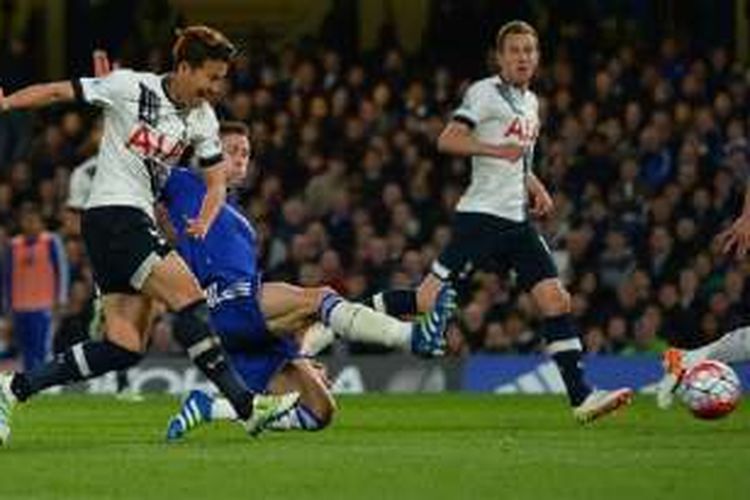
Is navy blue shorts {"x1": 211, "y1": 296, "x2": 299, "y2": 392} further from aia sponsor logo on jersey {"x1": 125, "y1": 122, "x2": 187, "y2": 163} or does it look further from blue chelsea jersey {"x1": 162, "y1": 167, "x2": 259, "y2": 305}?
aia sponsor logo on jersey {"x1": 125, "y1": 122, "x2": 187, "y2": 163}

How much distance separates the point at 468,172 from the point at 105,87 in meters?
10.6

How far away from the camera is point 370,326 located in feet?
38.7

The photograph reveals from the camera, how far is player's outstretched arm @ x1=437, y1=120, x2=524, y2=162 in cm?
1314

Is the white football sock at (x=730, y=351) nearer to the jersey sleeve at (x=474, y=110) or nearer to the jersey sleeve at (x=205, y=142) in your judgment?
the jersey sleeve at (x=474, y=110)

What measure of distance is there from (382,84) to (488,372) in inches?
153

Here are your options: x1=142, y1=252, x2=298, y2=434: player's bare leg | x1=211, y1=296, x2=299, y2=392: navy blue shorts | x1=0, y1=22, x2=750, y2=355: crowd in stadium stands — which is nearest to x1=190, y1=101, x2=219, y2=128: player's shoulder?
x1=142, y1=252, x2=298, y2=434: player's bare leg

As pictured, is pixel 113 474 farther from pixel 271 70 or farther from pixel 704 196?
pixel 271 70

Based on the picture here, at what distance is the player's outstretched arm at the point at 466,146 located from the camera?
43.1 ft

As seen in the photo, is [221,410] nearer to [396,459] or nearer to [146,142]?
[146,142]

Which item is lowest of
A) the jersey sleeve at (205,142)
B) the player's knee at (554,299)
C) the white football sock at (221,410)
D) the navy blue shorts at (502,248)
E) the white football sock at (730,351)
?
the white football sock at (730,351)

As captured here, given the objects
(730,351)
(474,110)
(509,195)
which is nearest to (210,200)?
(474,110)

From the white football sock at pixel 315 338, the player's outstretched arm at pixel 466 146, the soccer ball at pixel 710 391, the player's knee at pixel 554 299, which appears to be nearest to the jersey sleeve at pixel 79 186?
the white football sock at pixel 315 338

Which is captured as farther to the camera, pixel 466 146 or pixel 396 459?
pixel 466 146

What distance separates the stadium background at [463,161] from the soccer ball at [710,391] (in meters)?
7.01
